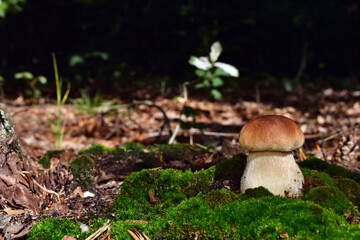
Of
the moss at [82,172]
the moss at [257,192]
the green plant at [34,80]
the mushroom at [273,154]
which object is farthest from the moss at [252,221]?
the green plant at [34,80]

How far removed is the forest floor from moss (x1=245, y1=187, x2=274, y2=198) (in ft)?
2.69

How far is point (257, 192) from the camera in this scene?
6.21ft

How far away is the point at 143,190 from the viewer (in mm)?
2141

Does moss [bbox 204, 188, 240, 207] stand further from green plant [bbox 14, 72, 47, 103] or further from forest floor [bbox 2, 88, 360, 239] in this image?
green plant [bbox 14, 72, 47, 103]

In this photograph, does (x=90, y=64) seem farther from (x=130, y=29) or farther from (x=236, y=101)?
(x=236, y=101)

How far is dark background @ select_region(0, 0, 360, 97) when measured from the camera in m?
10.3

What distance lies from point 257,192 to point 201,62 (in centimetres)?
171

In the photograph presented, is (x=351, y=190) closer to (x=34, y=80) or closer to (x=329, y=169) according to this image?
(x=329, y=169)

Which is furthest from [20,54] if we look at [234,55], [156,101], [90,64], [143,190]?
[143,190]

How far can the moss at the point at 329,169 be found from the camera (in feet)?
7.53

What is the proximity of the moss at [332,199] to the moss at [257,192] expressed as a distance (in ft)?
0.75

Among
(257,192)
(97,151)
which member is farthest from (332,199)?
(97,151)

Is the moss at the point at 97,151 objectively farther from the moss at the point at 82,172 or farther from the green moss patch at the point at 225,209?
the green moss patch at the point at 225,209

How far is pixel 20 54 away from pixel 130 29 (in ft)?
14.5
